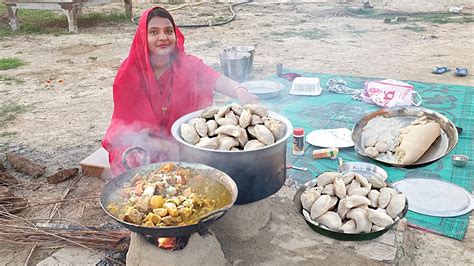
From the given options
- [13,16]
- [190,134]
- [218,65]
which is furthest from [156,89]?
[13,16]

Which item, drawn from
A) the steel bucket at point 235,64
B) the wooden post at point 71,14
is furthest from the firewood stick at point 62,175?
the wooden post at point 71,14

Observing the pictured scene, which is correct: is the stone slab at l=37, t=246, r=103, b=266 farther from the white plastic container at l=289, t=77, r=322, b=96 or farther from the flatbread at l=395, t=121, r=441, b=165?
the white plastic container at l=289, t=77, r=322, b=96

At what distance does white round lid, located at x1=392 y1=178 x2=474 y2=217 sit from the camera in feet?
10.2

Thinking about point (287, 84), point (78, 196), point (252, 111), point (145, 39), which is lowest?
point (78, 196)

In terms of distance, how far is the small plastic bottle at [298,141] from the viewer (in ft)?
12.8

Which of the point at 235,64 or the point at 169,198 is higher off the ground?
the point at 235,64

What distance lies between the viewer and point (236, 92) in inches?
118

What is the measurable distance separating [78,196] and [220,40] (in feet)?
20.4

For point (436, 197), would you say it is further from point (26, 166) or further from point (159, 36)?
point (26, 166)

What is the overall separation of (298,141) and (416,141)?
4.03 ft

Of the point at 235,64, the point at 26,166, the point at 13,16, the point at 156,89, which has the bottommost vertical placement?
the point at 26,166

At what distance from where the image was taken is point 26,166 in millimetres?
3949

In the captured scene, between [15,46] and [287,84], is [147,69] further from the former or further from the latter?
[15,46]

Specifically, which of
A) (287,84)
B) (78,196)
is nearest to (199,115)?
(78,196)
